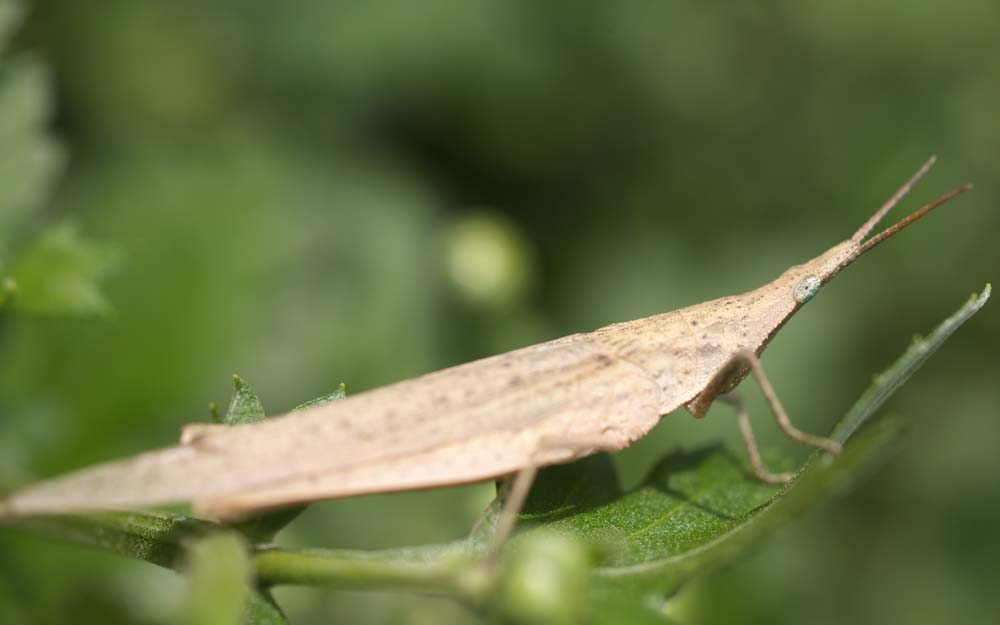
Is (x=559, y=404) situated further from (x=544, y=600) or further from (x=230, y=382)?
(x=230, y=382)

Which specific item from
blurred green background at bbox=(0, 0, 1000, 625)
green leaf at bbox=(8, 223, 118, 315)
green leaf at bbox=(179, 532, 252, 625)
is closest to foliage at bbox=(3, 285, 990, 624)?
green leaf at bbox=(179, 532, 252, 625)

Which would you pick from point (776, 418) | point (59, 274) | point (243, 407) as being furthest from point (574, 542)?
point (59, 274)

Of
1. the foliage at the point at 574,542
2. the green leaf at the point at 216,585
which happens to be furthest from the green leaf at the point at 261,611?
the green leaf at the point at 216,585

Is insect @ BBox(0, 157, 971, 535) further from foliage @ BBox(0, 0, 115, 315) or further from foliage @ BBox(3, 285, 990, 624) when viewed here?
foliage @ BBox(0, 0, 115, 315)

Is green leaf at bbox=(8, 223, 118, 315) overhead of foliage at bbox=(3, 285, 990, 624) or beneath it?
overhead

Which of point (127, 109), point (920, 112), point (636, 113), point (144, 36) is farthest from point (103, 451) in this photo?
point (920, 112)

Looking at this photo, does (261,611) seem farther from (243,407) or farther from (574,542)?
→ (574,542)
